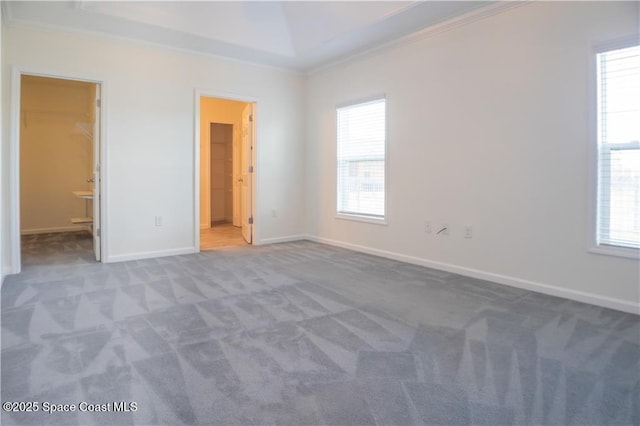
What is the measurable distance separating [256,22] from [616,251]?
4364 millimetres

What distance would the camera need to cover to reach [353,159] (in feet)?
17.1

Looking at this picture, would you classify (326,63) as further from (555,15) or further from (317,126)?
(555,15)

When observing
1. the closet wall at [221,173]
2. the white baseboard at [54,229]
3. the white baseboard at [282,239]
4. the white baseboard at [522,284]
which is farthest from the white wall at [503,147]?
the white baseboard at [54,229]

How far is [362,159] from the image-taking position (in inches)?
198

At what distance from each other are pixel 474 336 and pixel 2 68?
482 centimetres

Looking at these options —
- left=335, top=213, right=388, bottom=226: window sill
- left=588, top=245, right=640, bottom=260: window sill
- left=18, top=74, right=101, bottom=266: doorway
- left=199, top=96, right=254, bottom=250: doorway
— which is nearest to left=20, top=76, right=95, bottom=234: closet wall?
left=18, top=74, right=101, bottom=266: doorway

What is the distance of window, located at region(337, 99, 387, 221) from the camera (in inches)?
189

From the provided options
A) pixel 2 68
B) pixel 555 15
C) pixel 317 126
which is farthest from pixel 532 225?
pixel 2 68

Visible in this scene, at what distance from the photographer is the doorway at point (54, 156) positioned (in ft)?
21.4

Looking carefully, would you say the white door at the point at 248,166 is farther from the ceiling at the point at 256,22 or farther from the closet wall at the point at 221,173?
the closet wall at the point at 221,173

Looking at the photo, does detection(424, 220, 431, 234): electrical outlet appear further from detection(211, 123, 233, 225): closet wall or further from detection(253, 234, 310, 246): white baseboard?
detection(211, 123, 233, 225): closet wall

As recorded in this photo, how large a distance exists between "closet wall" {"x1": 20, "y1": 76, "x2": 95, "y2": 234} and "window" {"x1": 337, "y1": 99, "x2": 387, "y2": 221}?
458cm

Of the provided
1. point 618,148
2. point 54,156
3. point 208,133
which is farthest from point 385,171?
point 54,156

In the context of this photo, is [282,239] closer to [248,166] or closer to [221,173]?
[248,166]
